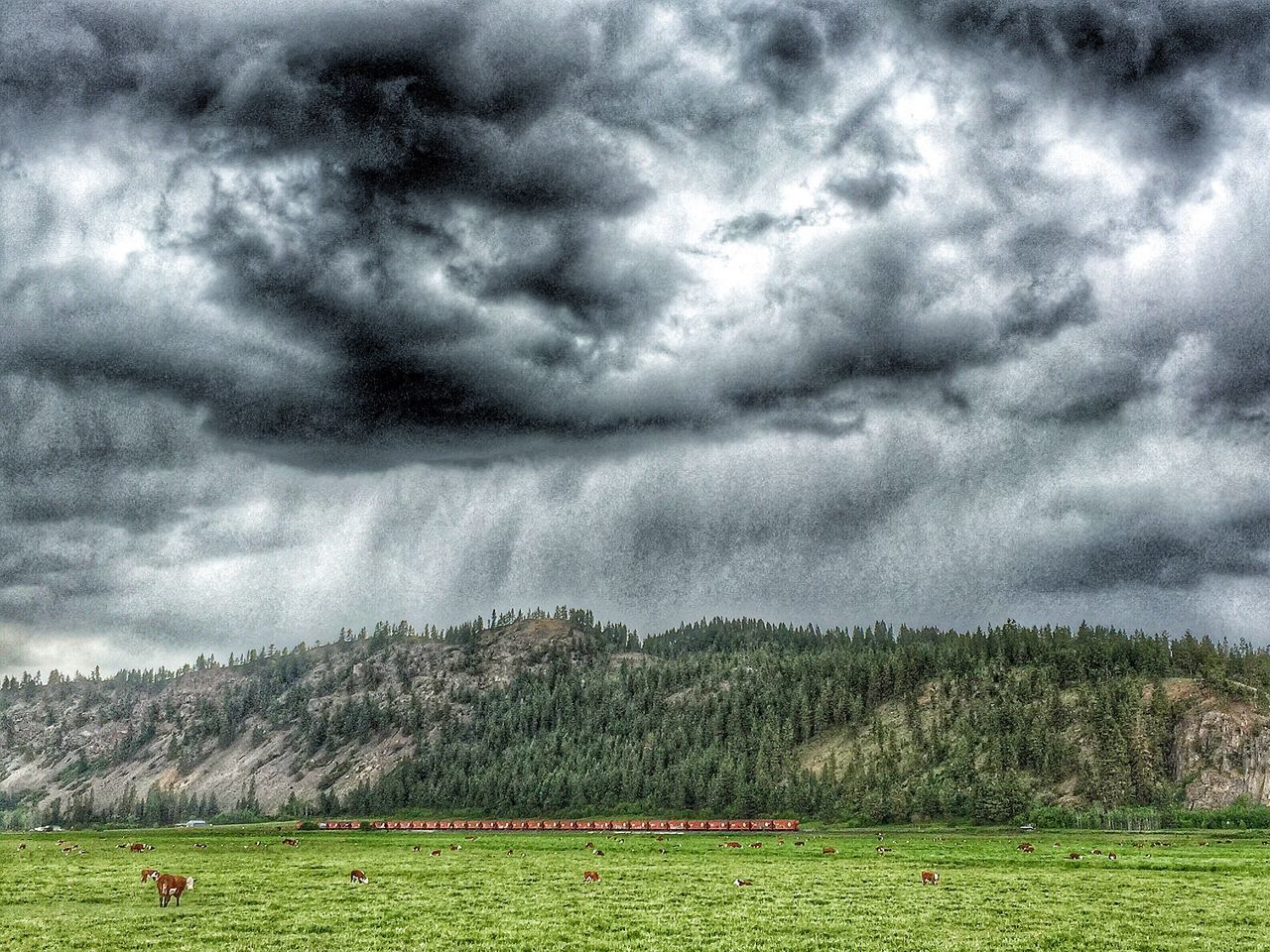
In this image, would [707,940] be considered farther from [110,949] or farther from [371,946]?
[110,949]

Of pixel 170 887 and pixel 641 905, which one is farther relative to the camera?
pixel 170 887

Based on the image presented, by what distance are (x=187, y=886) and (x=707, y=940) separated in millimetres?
30094

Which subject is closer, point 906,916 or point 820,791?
point 906,916

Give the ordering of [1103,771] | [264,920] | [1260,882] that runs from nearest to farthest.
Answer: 1. [264,920]
2. [1260,882]
3. [1103,771]

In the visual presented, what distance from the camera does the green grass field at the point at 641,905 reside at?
34438 millimetres

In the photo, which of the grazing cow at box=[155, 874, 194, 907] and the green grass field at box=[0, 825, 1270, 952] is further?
the grazing cow at box=[155, 874, 194, 907]

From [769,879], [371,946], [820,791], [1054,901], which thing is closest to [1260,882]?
[1054,901]

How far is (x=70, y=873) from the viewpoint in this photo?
61.9m

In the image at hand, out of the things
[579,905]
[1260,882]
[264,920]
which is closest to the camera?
[264,920]

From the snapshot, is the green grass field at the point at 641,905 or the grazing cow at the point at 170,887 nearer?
the green grass field at the point at 641,905

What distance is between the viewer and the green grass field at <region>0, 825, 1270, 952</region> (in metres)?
34.4

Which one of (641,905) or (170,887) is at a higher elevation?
(170,887)

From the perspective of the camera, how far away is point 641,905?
1715 inches

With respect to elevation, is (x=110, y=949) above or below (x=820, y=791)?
above
